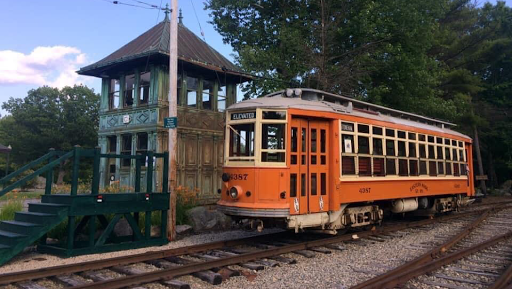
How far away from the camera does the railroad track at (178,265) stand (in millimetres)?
5328

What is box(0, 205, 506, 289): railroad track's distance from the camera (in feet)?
17.5

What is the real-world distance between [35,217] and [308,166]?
5308mm

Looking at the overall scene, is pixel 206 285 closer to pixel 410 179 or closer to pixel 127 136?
pixel 410 179

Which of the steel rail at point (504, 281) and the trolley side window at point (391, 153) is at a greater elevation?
the trolley side window at point (391, 153)

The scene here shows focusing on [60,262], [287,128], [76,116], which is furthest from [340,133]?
[76,116]

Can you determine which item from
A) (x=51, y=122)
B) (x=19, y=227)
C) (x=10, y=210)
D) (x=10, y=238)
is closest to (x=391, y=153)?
(x=19, y=227)

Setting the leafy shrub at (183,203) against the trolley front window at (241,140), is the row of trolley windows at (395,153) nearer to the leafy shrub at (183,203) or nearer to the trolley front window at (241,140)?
the trolley front window at (241,140)

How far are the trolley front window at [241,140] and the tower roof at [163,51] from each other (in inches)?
229

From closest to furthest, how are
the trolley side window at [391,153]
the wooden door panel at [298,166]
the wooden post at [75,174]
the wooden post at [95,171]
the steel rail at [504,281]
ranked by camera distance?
the steel rail at [504,281], the wooden post at [75,174], the wooden post at [95,171], the wooden door panel at [298,166], the trolley side window at [391,153]

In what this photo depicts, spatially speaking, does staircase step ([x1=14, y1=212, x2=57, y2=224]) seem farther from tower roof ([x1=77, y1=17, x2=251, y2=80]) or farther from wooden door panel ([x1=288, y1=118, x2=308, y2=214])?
tower roof ([x1=77, y1=17, x2=251, y2=80])

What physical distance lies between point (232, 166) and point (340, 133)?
2480mm

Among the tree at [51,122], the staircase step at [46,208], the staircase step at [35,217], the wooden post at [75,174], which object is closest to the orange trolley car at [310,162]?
the wooden post at [75,174]

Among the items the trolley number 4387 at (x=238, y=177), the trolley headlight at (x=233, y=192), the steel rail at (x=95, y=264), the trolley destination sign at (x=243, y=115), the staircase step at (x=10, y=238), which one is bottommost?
the steel rail at (x=95, y=264)

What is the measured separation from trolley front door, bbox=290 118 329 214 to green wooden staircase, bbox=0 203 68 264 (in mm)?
4337
